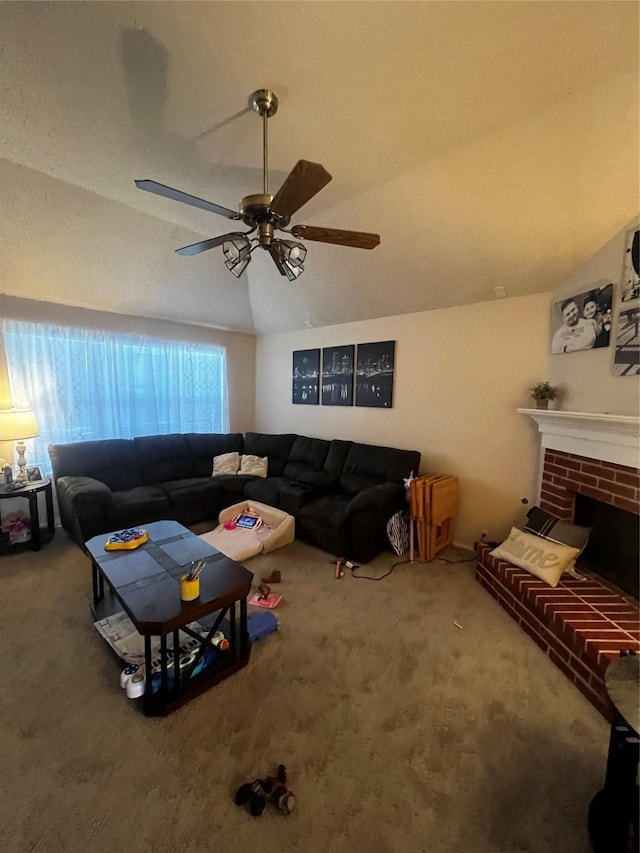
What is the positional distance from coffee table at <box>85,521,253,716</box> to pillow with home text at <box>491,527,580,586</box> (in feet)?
6.28

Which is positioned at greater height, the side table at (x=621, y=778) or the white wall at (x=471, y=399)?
the white wall at (x=471, y=399)

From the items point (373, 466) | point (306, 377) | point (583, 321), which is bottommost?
point (373, 466)

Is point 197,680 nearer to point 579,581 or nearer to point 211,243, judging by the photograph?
point 211,243

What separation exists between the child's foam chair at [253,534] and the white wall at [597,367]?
265 cm

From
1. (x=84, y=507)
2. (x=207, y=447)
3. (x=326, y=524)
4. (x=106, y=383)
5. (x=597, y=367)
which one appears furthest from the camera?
(x=207, y=447)

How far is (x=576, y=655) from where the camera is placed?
1.85 m

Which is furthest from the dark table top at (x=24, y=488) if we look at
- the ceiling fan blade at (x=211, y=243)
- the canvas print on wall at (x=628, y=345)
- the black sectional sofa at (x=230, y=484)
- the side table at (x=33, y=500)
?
the canvas print on wall at (x=628, y=345)

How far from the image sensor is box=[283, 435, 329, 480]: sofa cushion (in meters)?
4.22

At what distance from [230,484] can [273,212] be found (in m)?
3.20

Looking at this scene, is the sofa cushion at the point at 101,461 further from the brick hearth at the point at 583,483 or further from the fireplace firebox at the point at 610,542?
the fireplace firebox at the point at 610,542

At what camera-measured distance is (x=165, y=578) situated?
1.94 metres

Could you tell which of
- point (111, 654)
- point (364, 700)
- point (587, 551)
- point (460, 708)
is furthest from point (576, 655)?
point (111, 654)

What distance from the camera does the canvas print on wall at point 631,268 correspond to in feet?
6.93

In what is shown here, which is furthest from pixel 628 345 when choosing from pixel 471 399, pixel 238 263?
pixel 238 263
